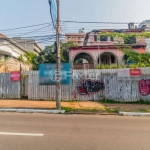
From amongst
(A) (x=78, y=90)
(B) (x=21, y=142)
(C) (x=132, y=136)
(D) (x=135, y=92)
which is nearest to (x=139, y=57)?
(D) (x=135, y=92)

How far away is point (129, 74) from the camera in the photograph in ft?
35.6

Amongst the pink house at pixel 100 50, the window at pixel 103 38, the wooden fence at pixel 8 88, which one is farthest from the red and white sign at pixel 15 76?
the window at pixel 103 38

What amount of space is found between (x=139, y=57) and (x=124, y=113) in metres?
6.19

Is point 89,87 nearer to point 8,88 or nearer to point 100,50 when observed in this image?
point 8,88

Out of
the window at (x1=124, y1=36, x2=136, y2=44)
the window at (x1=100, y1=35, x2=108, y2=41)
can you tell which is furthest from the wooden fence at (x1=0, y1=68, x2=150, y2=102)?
the window at (x1=100, y1=35, x2=108, y2=41)

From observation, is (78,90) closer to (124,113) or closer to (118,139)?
(124,113)

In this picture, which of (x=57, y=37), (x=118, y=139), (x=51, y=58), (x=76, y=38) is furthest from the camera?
(x=76, y=38)

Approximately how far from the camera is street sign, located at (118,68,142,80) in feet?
35.4

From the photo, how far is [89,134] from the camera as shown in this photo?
4.48m

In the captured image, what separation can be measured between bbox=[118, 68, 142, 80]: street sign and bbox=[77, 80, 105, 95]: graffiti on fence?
4.92 feet

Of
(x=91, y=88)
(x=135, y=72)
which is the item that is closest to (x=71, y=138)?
(x=91, y=88)

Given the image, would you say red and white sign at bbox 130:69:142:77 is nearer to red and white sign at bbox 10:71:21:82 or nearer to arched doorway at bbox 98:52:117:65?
red and white sign at bbox 10:71:21:82

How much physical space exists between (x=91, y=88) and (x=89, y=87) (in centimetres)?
16

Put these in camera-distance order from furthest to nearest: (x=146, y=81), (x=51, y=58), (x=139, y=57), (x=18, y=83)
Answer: (x=51, y=58), (x=139, y=57), (x=18, y=83), (x=146, y=81)
